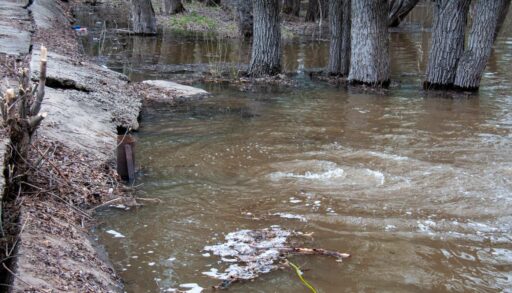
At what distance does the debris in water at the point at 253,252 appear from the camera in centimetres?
440

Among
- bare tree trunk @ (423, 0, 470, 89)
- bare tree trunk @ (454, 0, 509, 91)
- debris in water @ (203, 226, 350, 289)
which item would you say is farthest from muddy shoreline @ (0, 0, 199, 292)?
bare tree trunk @ (454, 0, 509, 91)

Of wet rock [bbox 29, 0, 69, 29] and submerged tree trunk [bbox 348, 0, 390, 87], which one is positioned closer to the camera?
submerged tree trunk [bbox 348, 0, 390, 87]

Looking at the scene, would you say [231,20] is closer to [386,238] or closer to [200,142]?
[200,142]

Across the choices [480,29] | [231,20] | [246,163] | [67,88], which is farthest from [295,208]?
[231,20]

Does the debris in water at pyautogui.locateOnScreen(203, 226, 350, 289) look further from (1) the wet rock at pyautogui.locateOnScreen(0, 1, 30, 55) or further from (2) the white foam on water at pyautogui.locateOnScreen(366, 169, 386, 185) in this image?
(1) the wet rock at pyautogui.locateOnScreen(0, 1, 30, 55)

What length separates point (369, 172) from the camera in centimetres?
682

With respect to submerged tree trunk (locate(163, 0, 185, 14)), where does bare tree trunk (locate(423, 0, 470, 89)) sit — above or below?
below

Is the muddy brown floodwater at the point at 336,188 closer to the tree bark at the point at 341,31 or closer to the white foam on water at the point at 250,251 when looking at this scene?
the white foam on water at the point at 250,251

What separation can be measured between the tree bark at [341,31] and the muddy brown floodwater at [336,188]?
228 cm

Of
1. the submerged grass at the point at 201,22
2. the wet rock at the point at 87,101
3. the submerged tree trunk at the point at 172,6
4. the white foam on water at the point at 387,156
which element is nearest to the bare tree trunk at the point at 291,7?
the submerged grass at the point at 201,22

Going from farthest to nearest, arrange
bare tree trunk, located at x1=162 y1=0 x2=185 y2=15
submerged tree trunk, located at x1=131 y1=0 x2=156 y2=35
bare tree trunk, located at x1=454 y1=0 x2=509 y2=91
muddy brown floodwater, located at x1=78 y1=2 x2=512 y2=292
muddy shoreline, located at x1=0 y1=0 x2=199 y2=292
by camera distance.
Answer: bare tree trunk, located at x1=162 y1=0 x2=185 y2=15, submerged tree trunk, located at x1=131 y1=0 x2=156 y2=35, bare tree trunk, located at x1=454 y1=0 x2=509 y2=91, muddy brown floodwater, located at x1=78 y1=2 x2=512 y2=292, muddy shoreline, located at x1=0 y1=0 x2=199 y2=292

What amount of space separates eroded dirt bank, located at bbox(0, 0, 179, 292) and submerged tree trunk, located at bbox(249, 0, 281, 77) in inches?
128

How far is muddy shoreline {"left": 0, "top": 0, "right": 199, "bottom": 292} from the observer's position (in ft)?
12.4

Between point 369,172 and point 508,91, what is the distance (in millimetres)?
6596
